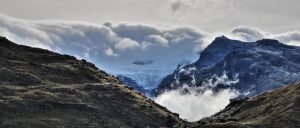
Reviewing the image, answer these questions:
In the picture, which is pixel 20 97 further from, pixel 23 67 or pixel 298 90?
pixel 298 90

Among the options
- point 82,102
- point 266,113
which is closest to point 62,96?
point 82,102

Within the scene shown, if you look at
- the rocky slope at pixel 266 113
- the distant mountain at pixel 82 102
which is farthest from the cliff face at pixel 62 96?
the rocky slope at pixel 266 113

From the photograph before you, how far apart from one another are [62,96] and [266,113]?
4166 cm

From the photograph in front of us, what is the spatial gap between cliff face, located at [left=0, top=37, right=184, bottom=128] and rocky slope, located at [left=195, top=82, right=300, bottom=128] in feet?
48.4

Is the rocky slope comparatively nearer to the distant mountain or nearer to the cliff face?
the distant mountain

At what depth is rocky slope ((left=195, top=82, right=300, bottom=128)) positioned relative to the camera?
325 feet

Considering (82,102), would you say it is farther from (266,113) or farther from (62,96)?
(266,113)

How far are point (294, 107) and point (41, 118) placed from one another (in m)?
45.1

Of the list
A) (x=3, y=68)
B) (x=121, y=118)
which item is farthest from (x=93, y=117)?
(x=3, y=68)

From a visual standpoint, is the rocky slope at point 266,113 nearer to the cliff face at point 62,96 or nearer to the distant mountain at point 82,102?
the distant mountain at point 82,102

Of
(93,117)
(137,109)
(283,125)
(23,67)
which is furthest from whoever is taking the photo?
(23,67)

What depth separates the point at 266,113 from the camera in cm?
10794

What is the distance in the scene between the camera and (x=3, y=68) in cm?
13162

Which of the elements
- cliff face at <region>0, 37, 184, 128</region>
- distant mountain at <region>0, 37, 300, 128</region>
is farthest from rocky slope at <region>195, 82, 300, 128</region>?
cliff face at <region>0, 37, 184, 128</region>
